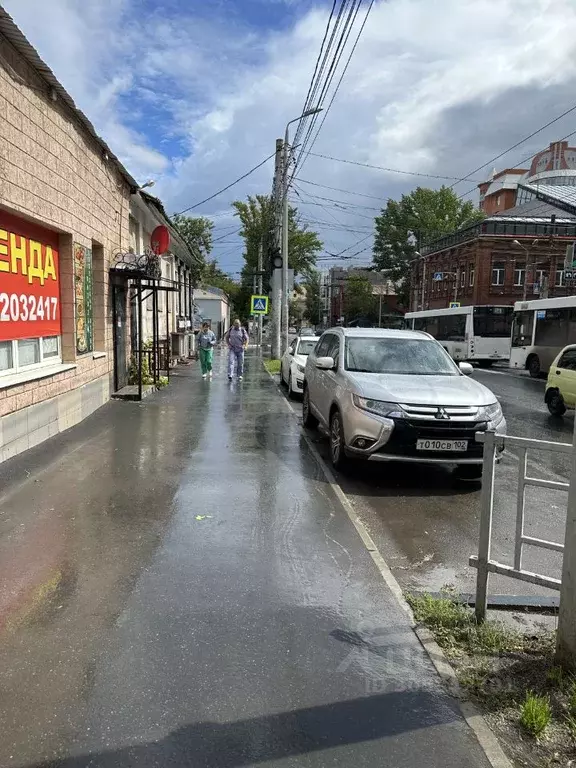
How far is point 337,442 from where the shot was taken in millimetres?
6980

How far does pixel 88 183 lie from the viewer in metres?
9.77

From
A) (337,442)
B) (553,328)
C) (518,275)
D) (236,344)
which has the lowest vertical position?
(337,442)

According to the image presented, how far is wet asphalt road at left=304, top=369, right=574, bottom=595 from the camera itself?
13.7 ft

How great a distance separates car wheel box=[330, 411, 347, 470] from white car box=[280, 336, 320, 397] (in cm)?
507

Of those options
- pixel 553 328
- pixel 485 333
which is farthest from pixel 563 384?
pixel 485 333

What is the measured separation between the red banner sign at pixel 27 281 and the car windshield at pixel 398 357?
14.0 feet

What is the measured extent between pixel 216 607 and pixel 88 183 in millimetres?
8472

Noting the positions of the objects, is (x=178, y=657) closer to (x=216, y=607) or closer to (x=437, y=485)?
(x=216, y=607)

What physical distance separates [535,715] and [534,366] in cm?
2096

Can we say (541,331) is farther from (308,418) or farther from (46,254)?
(46,254)

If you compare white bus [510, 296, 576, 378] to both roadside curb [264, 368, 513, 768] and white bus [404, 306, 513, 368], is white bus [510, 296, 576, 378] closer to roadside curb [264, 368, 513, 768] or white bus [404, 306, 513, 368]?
white bus [404, 306, 513, 368]

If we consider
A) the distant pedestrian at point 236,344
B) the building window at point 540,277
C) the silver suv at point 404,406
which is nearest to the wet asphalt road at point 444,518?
the silver suv at point 404,406

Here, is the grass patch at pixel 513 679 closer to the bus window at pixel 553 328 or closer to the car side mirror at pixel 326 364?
the car side mirror at pixel 326 364

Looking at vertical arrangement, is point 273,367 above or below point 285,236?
below
